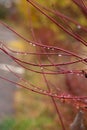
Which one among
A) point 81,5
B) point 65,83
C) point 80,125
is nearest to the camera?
point 81,5

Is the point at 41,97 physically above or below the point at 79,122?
above

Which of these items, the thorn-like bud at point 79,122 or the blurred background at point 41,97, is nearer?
the thorn-like bud at point 79,122

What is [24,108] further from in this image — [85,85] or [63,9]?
[63,9]

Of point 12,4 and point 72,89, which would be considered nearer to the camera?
point 72,89

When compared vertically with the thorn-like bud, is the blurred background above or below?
above

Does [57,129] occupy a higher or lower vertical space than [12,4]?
lower

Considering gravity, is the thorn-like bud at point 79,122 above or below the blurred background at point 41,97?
below

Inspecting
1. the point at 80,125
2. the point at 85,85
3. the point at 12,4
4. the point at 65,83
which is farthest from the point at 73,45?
the point at 12,4

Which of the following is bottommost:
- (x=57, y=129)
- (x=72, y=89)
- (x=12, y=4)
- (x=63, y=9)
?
(x=57, y=129)

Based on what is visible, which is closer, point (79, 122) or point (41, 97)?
point (79, 122)

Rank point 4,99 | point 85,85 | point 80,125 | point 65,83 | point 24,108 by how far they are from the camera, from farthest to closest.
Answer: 1. point 4,99
2. point 24,108
3. point 65,83
4. point 85,85
5. point 80,125

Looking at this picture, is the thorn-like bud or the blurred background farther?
the blurred background
